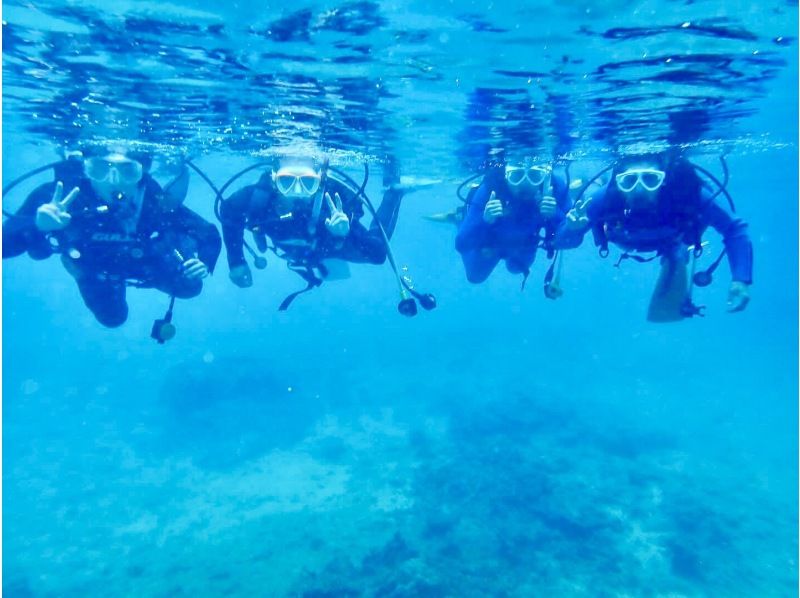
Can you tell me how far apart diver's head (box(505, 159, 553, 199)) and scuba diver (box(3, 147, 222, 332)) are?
239 inches

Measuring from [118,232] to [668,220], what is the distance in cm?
910

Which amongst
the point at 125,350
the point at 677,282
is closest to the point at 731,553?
the point at 677,282

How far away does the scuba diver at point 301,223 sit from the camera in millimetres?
8828

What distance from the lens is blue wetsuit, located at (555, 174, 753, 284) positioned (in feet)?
27.3

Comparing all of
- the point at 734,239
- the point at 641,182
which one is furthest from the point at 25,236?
the point at 734,239

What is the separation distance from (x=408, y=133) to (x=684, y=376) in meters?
26.1

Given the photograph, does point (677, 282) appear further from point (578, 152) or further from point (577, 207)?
point (578, 152)

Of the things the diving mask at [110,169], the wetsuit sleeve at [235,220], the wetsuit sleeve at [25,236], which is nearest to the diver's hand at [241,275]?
the wetsuit sleeve at [235,220]

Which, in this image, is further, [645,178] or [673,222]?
[673,222]

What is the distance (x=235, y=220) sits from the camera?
9586 millimetres

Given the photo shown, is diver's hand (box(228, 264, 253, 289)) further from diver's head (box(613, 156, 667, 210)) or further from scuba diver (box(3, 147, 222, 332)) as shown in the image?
diver's head (box(613, 156, 667, 210))

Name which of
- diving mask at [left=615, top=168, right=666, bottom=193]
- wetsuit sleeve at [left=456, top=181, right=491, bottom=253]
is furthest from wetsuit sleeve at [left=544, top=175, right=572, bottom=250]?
diving mask at [left=615, top=168, right=666, bottom=193]

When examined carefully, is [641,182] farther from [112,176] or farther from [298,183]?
[112,176]

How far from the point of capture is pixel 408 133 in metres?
15.0
